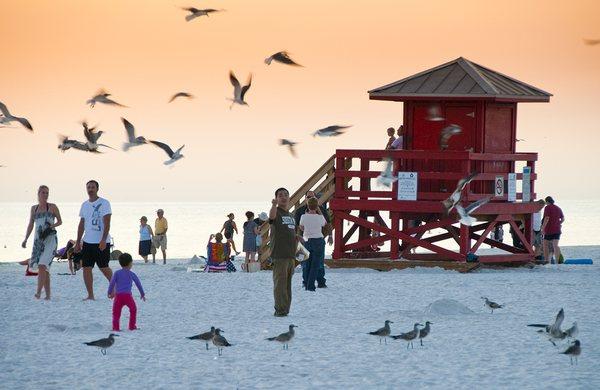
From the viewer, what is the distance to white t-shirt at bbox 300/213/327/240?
2244 cm

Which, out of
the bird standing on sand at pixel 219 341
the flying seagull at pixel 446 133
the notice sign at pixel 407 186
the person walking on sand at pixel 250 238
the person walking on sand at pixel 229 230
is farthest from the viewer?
the person walking on sand at pixel 229 230

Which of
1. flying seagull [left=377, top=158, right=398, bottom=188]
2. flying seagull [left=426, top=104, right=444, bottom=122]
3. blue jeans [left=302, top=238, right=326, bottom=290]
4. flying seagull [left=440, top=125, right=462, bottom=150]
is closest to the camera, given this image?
blue jeans [left=302, top=238, right=326, bottom=290]

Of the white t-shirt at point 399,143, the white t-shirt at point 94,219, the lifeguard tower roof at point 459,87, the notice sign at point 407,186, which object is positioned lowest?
the white t-shirt at point 94,219

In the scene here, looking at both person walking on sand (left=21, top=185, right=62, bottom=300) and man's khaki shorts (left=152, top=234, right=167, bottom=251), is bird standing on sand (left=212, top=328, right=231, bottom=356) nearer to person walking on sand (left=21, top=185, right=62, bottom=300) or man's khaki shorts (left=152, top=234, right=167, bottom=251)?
person walking on sand (left=21, top=185, right=62, bottom=300)

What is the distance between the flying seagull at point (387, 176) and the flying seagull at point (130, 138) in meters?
6.37

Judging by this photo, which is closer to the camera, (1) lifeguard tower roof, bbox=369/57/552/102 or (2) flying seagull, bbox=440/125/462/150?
(2) flying seagull, bbox=440/125/462/150

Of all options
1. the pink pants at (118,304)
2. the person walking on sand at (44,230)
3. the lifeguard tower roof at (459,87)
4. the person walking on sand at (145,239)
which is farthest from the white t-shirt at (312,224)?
the person walking on sand at (145,239)

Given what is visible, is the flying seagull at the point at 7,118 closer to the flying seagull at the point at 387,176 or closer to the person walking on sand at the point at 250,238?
the flying seagull at the point at 387,176

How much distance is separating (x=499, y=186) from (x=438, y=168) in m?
1.35

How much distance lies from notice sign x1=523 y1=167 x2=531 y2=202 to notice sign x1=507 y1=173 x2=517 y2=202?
51 centimetres

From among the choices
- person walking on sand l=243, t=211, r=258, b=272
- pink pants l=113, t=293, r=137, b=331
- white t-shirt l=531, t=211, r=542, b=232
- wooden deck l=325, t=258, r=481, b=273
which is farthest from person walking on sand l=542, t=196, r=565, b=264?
pink pants l=113, t=293, r=137, b=331

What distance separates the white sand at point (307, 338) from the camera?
1285 cm

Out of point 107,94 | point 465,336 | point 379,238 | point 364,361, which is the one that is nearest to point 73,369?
point 364,361

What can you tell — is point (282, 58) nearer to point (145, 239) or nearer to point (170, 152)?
point (170, 152)
